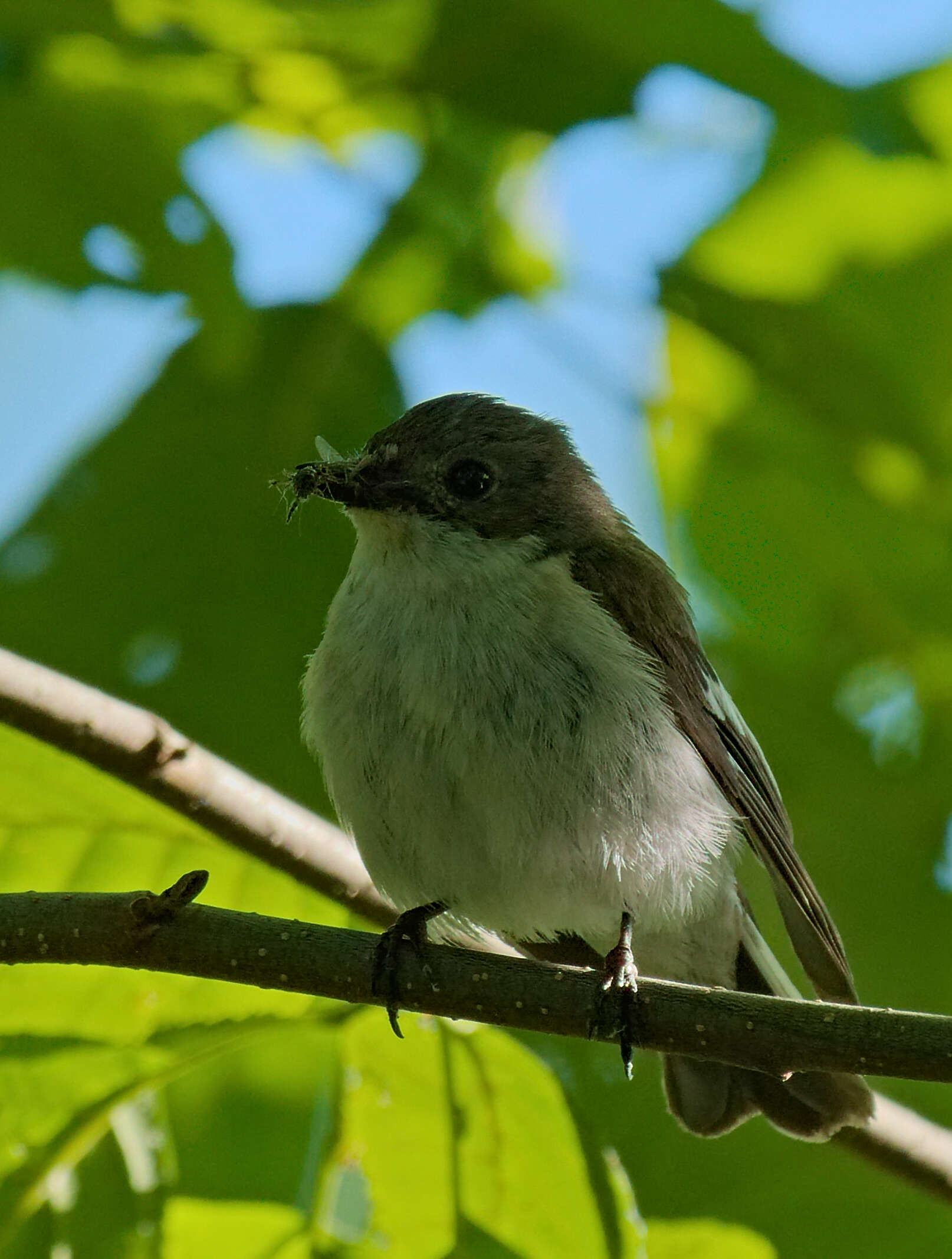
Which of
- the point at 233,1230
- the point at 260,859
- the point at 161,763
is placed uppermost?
the point at 161,763

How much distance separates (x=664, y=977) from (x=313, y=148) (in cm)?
235

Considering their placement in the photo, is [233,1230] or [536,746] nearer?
[233,1230]

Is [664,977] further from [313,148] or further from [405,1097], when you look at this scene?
[313,148]

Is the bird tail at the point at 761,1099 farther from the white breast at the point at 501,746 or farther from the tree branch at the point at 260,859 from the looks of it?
the white breast at the point at 501,746

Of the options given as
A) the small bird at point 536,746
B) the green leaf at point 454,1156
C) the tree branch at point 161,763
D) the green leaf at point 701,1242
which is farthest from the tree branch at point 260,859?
the green leaf at point 701,1242

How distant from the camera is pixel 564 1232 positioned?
290 cm

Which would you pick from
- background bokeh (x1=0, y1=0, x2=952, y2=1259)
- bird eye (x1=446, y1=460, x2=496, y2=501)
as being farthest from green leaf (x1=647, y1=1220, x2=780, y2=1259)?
bird eye (x1=446, y1=460, x2=496, y2=501)

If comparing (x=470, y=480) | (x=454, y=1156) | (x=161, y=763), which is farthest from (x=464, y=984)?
(x=470, y=480)

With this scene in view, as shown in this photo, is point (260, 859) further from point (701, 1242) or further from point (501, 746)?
point (701, 1242)

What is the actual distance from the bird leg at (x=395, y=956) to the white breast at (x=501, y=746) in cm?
22

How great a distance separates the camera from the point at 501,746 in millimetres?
3225

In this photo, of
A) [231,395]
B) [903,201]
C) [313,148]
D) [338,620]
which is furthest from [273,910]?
[903,201]

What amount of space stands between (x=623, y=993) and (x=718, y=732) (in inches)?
41.9

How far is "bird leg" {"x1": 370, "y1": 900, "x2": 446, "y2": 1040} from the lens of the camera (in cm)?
272
